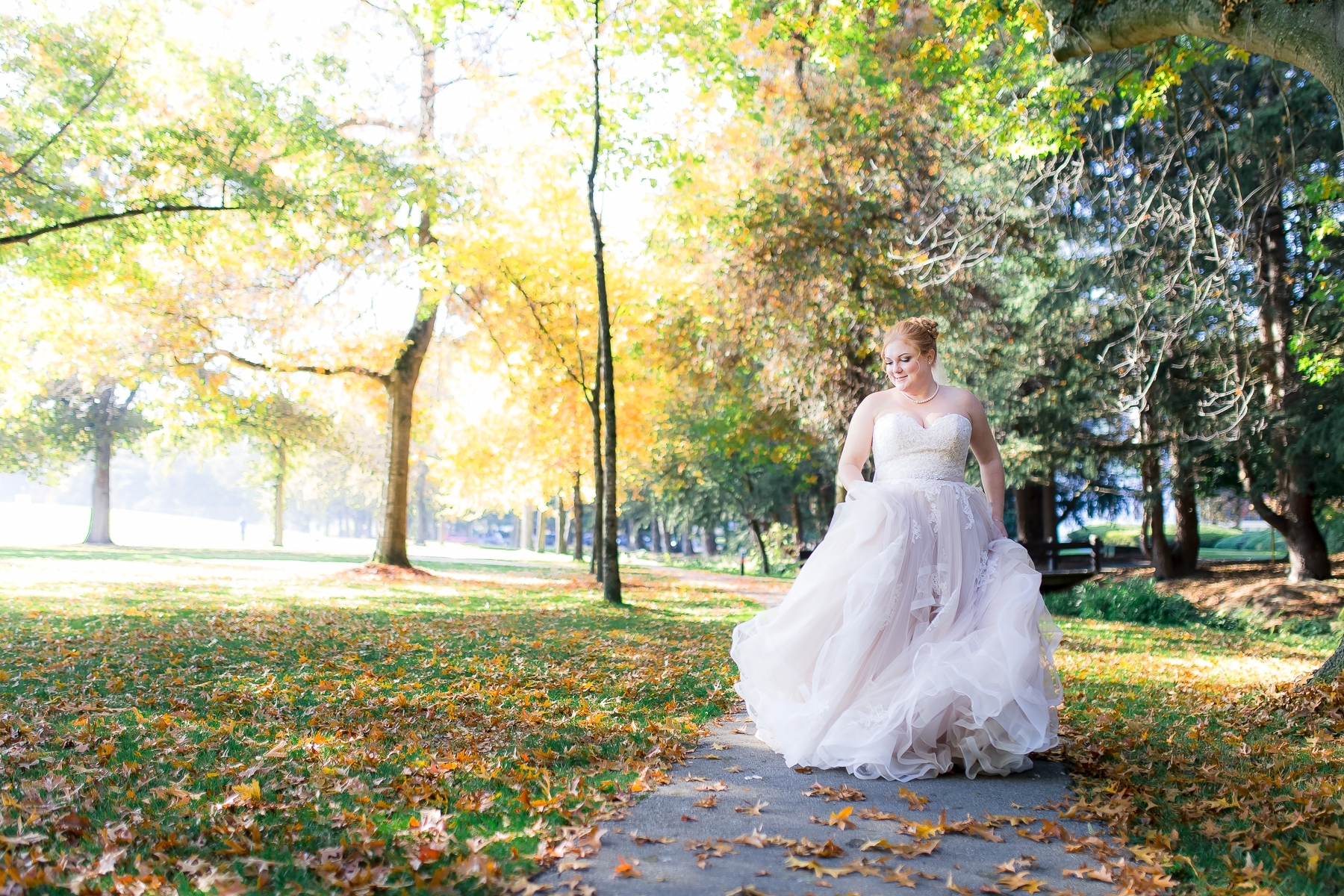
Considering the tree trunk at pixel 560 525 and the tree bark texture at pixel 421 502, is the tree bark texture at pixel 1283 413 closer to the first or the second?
the tree trunk at pixel 560 525

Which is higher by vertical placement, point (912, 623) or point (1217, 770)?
point (912, 623)

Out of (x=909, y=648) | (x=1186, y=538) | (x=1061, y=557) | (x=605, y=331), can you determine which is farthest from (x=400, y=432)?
(x=909, y=648)

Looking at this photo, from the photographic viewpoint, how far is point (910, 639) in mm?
5332

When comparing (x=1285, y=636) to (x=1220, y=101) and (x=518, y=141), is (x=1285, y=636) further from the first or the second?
(x=518, y=141)

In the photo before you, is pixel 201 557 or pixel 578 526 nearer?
pixel 201 557

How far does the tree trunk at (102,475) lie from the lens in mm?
38812

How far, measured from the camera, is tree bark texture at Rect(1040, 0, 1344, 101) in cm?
585

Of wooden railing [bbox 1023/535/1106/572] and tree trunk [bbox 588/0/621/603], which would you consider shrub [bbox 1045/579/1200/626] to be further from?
tree trunk [bbox 588/0/621/603]

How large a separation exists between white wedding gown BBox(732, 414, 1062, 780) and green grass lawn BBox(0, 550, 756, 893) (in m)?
0.89

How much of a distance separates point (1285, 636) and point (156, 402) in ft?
73.6

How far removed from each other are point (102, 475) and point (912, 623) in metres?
42.9

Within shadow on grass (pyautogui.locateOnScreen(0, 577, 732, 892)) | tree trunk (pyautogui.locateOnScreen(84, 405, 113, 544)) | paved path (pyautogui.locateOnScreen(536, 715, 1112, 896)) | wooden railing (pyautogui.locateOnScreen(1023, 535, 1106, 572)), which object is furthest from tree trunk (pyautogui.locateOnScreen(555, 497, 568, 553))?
paved path (pyautogui.locateOnScreen(536, 715, 1112, 896))

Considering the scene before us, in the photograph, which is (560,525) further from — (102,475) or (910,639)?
(910,639)

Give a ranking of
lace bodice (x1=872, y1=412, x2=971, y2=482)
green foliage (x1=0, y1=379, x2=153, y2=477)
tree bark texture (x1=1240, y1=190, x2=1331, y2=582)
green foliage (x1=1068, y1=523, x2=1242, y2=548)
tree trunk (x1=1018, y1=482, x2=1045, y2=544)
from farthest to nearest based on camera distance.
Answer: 1. green foliage (x1=1068, y1=523, x2=1242, y2=548)
2. green foliage (x1=0, y1=379, x2=153, y2=477)
3. tree trunk (x1=1018, y1=482, x2=1045, y2=544)
4. tree bark texture (x1=1240, y1=190, x2=1331, y2=582)
5. lace bodice (x1=872, y1=412, x2=971, y2=482)
